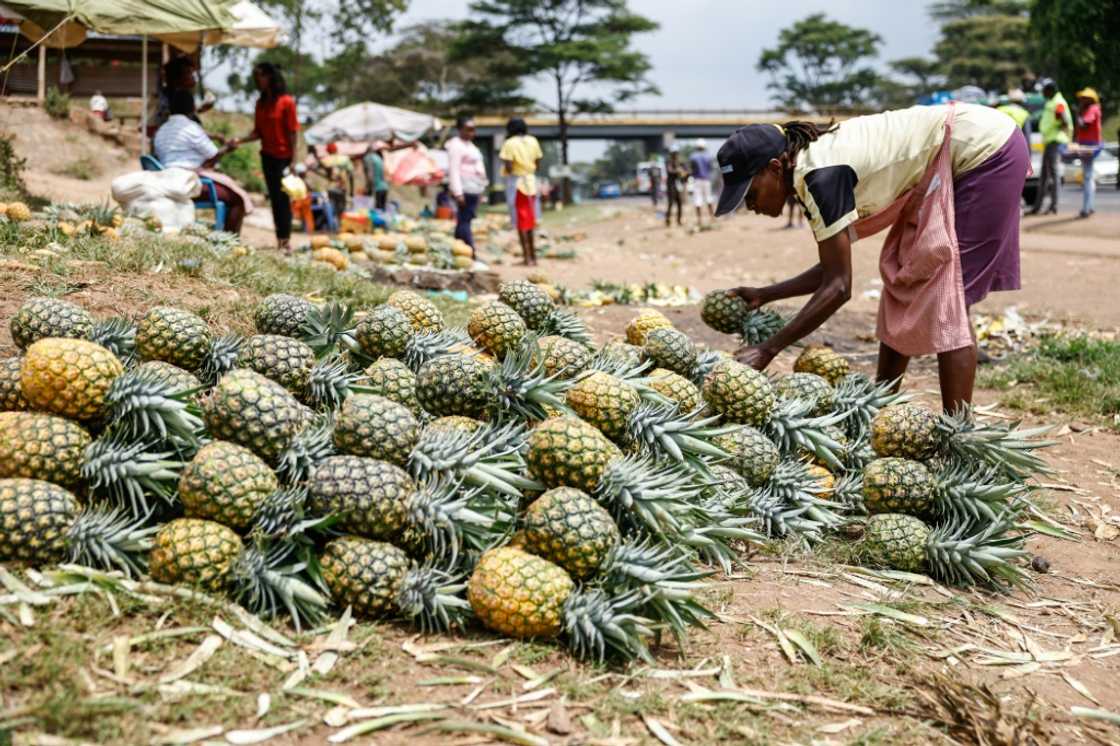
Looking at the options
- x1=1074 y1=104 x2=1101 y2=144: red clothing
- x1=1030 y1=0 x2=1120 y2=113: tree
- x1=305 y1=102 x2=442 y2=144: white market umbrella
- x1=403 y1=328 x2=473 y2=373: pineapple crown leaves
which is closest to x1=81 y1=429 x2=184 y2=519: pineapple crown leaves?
x1=403 y1=328 x2=473 y2=373: pineapple crown leaves

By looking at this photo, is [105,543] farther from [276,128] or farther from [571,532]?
[276,128]

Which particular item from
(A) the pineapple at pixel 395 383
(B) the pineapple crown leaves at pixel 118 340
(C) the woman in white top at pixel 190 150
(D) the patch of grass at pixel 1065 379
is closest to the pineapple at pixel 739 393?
(A) the pineapple at pixel 395 383

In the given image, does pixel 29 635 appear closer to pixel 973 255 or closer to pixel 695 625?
pixel 695 625

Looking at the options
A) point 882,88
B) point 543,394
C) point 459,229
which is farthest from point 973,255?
point 882,88

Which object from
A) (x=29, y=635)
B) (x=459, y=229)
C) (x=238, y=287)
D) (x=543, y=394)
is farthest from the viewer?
(x=459, y=229)

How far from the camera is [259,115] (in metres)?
11.1

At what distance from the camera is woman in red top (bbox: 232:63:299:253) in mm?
10867

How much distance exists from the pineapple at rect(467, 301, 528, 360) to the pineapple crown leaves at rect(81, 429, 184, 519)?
155 cm

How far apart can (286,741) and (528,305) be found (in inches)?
105

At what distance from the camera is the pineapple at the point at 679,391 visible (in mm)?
4066

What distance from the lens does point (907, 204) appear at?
15.8ft

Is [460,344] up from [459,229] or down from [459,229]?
down

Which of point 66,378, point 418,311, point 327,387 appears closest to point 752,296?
point 418,311

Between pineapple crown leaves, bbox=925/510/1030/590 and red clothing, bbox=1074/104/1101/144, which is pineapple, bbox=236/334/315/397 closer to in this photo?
pineapple crown leaves, bbox=925/510/1030/590
